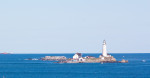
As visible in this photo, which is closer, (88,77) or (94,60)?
(88,77)

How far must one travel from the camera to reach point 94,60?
18475 centimetres

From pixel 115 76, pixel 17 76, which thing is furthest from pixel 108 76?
pixel 17 76

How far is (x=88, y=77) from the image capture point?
3915 inches

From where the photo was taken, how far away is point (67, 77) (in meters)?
100

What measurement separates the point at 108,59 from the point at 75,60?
16.5 metres

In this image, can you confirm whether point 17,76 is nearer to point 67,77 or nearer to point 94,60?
point 67,77

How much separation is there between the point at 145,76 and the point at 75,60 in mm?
87857

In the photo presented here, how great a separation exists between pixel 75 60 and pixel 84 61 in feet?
18.9

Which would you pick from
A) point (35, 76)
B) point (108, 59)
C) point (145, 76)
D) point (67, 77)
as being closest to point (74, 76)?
point (67, 77)

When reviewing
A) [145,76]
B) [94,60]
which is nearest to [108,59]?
[94,60]

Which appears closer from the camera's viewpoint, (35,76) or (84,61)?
(35,76)

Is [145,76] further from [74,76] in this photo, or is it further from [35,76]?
[35,76]

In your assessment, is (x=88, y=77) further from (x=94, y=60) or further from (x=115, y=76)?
(x=94, y=60)

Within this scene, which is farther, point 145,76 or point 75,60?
point 75,60
